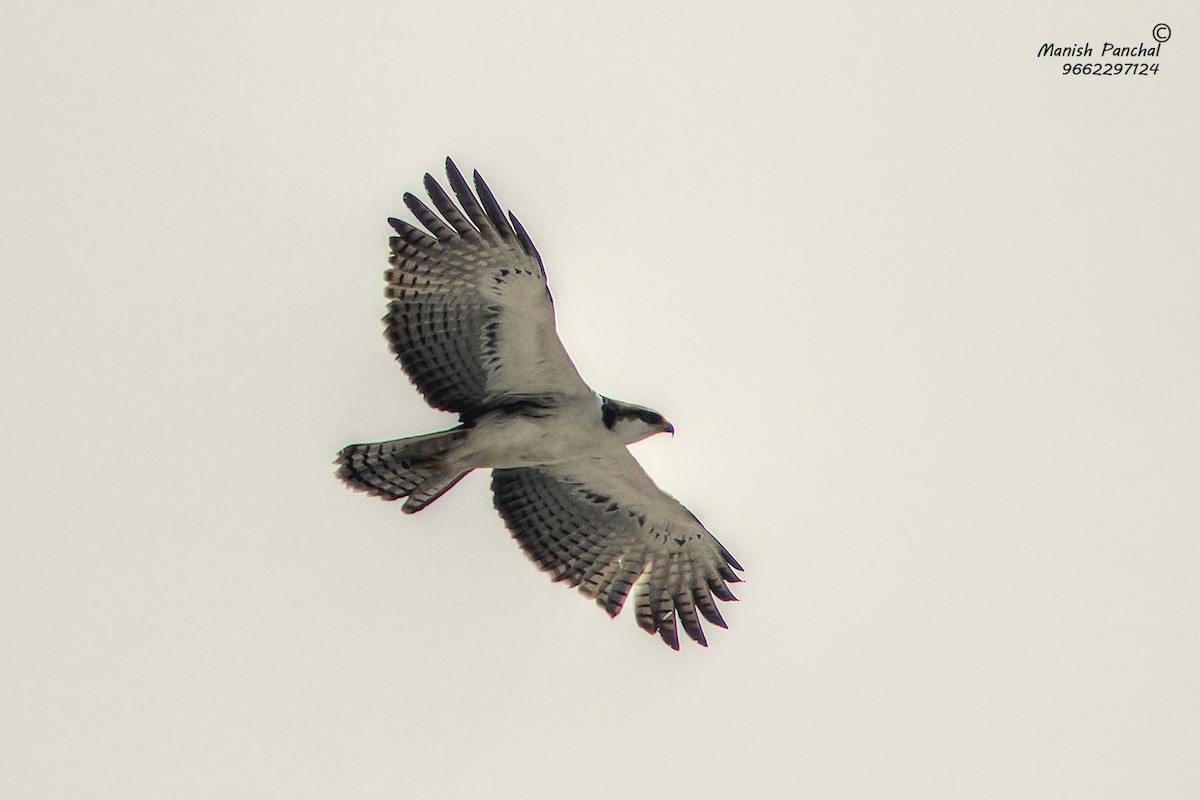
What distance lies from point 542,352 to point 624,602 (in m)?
2.57

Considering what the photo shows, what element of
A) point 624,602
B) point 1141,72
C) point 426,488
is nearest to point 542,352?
point 426,488

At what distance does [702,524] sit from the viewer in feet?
45.0

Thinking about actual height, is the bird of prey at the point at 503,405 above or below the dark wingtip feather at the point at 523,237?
below

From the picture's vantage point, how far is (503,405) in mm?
12750

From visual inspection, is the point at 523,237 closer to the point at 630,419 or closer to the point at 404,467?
the point at 630,419

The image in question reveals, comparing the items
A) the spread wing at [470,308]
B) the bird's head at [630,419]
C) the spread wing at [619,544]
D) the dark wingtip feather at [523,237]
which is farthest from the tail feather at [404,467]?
the dark wingtip feather at [523,237]

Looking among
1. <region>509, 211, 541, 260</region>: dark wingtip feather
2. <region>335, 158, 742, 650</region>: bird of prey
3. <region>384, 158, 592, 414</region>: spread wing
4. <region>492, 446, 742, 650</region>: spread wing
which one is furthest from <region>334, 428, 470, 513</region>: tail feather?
<region>509, 211, 541, 260</region>: dark wingtip feather

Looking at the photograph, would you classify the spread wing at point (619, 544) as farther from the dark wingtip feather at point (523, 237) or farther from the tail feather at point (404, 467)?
the dark wingtip feather at point (523, 237)

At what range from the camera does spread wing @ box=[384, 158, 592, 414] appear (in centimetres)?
1220

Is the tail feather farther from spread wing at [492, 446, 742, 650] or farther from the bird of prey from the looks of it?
spread wing at [492, 446, 742, 650]

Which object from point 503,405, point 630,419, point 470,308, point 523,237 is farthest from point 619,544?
point 523,237

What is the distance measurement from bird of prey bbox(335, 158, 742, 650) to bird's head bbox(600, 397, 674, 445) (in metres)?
0.01

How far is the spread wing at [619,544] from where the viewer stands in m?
13.6

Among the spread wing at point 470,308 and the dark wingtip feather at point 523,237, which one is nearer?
the dark wingtip feather at point 523,237
